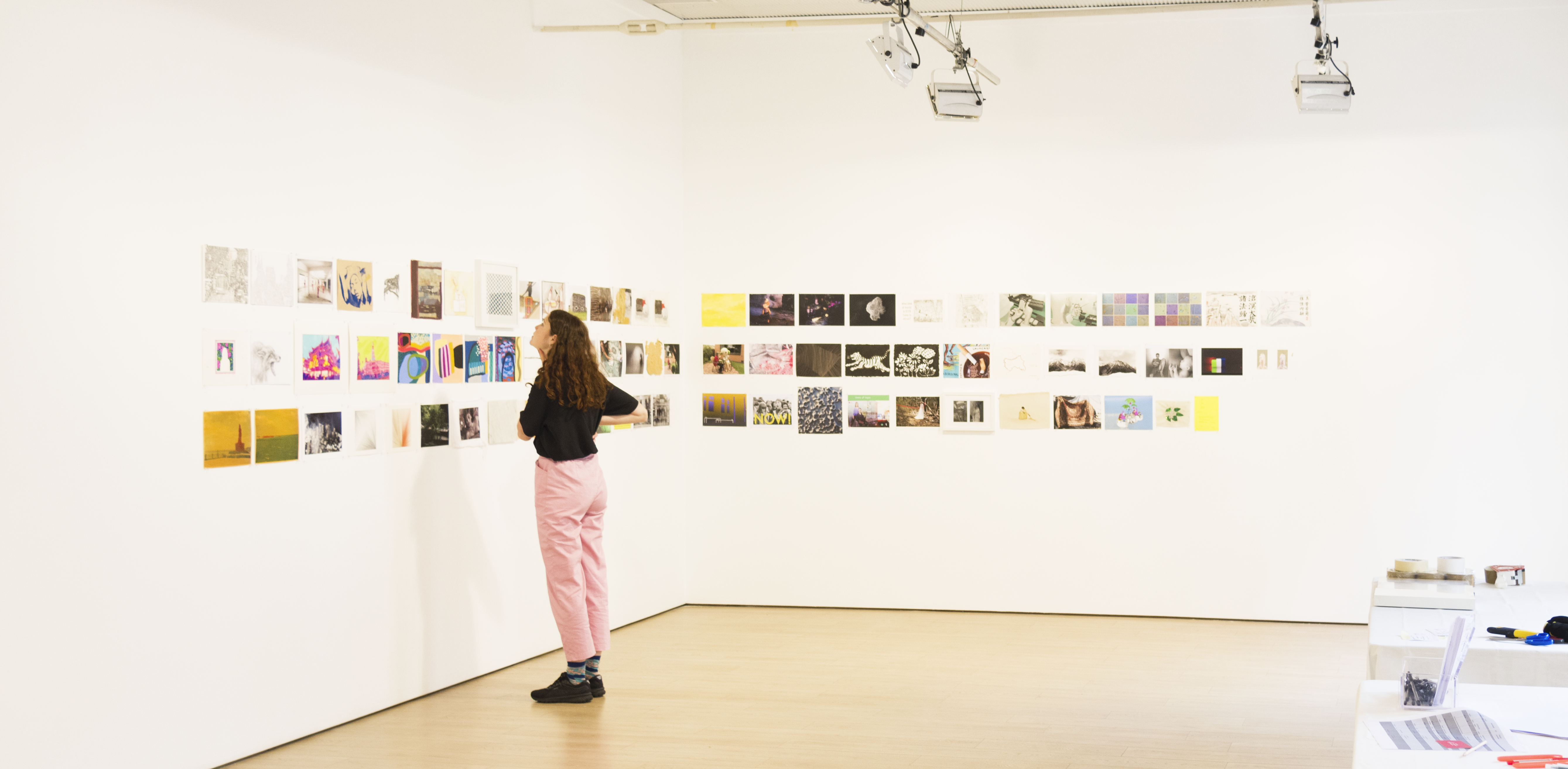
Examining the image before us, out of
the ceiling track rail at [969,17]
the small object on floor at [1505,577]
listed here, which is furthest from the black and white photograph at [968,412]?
the small object on floor at [1505,577]

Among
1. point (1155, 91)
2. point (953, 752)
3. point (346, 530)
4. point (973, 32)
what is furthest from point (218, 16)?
point (1155, 91)

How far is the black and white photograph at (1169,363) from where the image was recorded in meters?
7.54

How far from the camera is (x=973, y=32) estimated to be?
25.8 ft

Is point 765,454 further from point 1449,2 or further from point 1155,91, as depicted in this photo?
point 1449,2

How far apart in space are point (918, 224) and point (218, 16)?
4326mm

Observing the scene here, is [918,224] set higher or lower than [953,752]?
higher

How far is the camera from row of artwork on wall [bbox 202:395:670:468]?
15.6ft

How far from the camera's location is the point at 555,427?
5605mm

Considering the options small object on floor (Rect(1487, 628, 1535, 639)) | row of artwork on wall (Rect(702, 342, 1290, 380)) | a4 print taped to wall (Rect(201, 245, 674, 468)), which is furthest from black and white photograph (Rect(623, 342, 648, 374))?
small object on floor (Rect(1487, 628, 1535, 639))

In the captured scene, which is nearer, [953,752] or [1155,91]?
[953,752]

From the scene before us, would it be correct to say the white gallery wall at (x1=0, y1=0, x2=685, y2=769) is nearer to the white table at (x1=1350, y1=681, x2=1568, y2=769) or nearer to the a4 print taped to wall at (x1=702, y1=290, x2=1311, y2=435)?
the a4 print taped to wall at (x1=702, y1=290, x2=1311, y2=435)

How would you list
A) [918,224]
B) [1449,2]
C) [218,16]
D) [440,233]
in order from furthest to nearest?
[918,224] → [1449,2] → [440,233] → [218,16]

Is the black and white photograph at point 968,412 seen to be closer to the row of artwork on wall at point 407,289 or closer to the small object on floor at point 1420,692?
the row of artwork on wall at point 407,289

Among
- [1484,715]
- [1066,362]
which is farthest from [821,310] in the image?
[1484,715]
